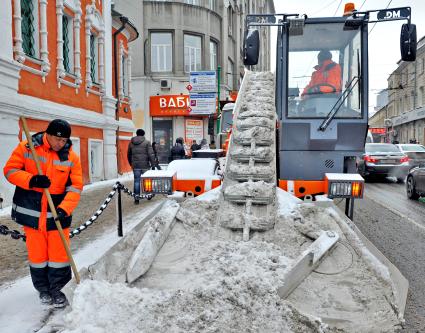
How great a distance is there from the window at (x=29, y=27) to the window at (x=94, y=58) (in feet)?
13.4

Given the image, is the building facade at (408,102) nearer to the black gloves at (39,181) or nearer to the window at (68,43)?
the window at (68,43)

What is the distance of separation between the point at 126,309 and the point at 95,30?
46.5 feet

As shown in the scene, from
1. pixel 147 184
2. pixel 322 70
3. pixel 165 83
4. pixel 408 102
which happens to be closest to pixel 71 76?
pixel 147 184

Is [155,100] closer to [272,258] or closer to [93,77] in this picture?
[93,77]

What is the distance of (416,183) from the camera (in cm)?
1057

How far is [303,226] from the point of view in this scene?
416 centimetres

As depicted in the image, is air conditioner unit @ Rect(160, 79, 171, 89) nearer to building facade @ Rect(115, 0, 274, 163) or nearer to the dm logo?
building facade @ Rect(115, 0, 274, 163)

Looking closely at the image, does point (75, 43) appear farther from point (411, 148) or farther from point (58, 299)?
point (411, 148)

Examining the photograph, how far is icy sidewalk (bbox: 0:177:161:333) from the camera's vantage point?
3572 millimetres

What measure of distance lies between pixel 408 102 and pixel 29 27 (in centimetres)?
4016

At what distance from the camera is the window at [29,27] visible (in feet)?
34.6

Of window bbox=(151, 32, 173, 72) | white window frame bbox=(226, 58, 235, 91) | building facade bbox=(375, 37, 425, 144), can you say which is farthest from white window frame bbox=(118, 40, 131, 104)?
building facade bbox=(375, 37, 425, 144)

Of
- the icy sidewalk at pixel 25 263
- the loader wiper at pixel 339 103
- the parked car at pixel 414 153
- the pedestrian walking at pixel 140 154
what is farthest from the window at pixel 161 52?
the loader wiper at pixel 339 103

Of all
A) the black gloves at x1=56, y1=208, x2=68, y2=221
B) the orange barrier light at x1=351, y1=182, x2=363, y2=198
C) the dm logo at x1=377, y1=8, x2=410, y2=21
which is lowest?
the black gloves at x1=56, y1=208, x2=68, y2=221
